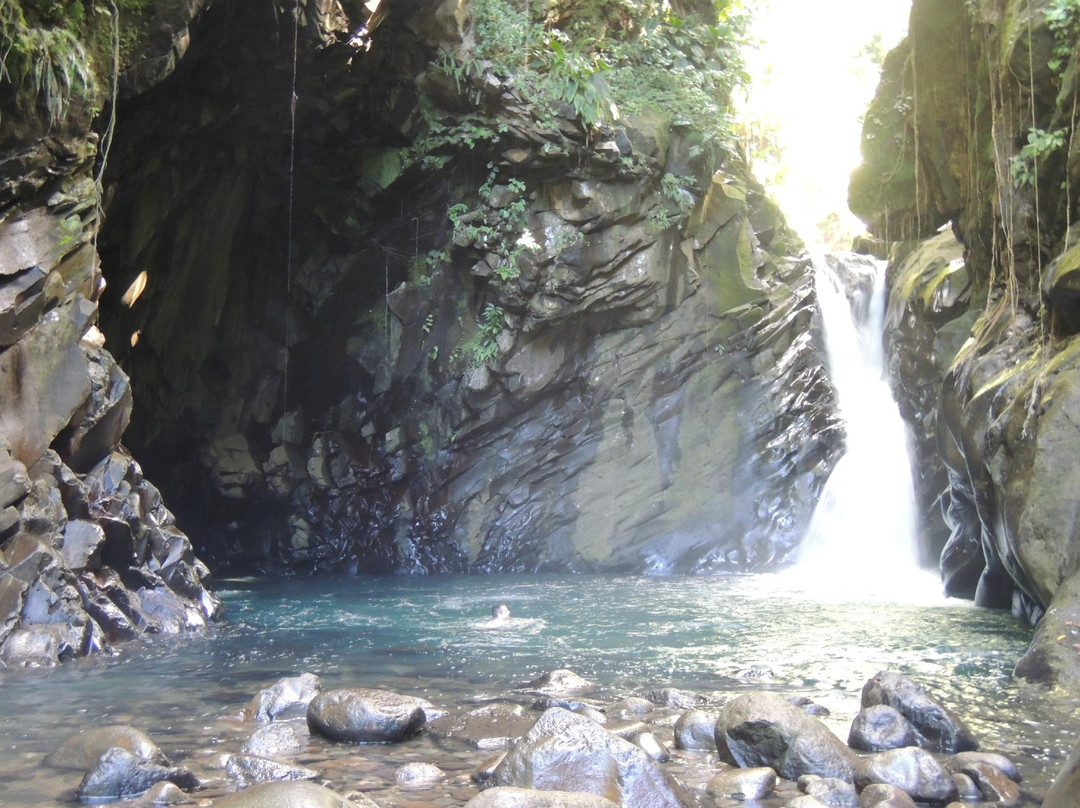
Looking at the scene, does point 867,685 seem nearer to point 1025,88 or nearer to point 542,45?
point 1025,88

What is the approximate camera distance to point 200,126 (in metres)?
15.4

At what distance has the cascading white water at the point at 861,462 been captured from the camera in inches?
667

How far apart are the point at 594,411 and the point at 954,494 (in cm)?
687

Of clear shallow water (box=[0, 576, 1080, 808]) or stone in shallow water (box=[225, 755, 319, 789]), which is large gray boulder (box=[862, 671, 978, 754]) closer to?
clear shallow water (box=[0, 576, 1080, 808])

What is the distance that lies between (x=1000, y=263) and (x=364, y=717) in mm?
9619

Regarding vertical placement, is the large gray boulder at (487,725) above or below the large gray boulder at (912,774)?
below

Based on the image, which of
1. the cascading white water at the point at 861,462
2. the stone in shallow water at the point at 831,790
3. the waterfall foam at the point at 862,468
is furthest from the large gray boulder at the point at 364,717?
the cascading white water at the point at 861,462

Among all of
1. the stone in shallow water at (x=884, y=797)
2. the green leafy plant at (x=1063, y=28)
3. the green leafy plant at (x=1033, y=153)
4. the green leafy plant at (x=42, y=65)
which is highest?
the green leafy plant at (x=1063, y=28)

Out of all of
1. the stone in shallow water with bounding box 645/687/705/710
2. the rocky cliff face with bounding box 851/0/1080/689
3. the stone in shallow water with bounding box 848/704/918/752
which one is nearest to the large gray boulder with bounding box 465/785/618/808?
the stone in shallow water with bounding box 848/704/918/752

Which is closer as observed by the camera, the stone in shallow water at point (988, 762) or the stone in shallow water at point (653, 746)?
the stone in shallow water at point (988, 762)

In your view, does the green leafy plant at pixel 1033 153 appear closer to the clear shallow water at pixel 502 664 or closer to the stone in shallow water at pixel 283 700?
the clear shallow water at pixel 502 664

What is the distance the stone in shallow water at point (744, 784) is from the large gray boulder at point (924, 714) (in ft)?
4.08

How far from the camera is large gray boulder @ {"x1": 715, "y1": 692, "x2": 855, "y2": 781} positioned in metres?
4.90

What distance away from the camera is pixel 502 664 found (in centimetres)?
830
